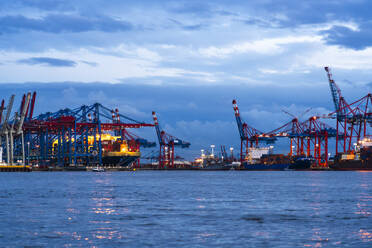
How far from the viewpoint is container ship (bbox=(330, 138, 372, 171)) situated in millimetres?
178500

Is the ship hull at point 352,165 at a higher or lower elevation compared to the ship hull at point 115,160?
lower

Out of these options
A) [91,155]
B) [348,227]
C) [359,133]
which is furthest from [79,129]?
[348,227]

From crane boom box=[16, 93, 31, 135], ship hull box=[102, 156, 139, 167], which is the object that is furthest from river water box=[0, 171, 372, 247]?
ship hull box=[102, 156, 139, 167]

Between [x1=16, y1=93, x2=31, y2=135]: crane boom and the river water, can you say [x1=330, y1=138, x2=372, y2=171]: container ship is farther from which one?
the river water

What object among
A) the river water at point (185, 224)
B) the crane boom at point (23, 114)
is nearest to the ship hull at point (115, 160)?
the crane boom at point (23, 114)

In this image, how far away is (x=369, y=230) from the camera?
27.8 meters

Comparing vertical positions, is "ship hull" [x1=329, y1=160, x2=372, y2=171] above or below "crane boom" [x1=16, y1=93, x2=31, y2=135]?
below

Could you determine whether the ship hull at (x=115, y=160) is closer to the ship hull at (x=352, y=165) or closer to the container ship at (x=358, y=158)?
the ship hull at (x=352, y=165)

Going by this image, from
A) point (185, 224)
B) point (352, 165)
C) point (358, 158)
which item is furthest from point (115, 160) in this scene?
point (185, 224)

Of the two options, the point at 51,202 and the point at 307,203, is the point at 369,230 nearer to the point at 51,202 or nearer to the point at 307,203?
the point at 307,203

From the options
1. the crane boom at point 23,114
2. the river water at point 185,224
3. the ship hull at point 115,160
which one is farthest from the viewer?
the ship hull at point 115,160

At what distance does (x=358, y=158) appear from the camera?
186875 mm

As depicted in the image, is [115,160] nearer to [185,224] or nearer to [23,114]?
[23,114]

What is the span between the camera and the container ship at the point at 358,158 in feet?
586
